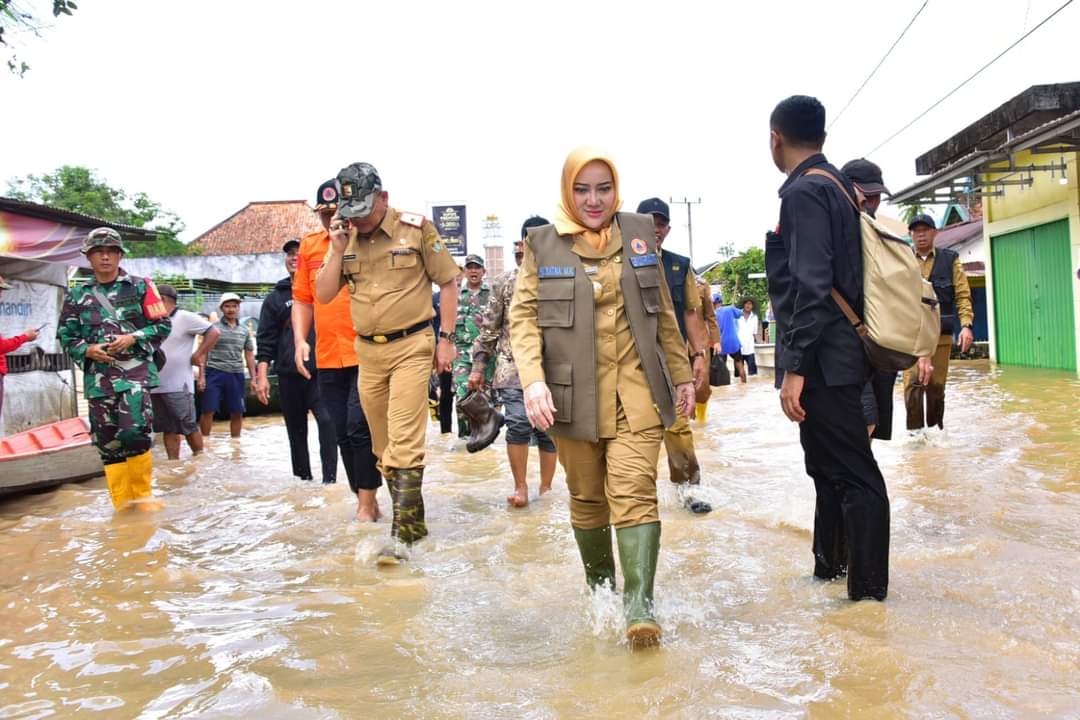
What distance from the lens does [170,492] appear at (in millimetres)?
7578

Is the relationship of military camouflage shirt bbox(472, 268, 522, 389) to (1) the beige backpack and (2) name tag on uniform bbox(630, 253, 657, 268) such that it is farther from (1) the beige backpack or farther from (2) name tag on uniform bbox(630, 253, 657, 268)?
(1) the beige backpack

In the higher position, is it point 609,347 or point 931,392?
point 609,347

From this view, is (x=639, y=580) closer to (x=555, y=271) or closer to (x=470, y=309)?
(x=555, y=271)

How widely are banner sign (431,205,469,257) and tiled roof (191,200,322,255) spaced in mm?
9583

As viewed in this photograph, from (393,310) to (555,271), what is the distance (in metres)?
1.74

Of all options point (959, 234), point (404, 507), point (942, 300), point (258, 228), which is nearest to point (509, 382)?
point (404, 507)

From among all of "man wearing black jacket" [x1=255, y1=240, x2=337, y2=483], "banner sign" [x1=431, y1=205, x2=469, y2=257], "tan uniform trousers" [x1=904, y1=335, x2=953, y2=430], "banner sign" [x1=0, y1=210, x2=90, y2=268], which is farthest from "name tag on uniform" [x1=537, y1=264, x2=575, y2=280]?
"banner sign" [x1=431, y1=205, x2=469, y2=257]

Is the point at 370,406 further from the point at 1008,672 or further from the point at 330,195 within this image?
the point at 1008,672

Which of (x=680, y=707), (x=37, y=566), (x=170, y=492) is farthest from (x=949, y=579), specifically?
(x=170, y=492)

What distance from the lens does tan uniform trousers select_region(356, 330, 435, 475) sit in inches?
192

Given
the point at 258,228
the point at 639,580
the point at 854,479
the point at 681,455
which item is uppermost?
the point at 258,228

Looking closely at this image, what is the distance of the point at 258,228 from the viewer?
52.3m

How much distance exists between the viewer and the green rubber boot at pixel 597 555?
11.9 feet


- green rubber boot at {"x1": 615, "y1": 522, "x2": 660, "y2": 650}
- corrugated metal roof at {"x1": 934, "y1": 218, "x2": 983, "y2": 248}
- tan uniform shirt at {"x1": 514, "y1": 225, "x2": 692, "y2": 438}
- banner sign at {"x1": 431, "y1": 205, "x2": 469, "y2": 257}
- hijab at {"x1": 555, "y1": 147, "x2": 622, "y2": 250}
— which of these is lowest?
green rubber boot at {"x1": 615, "y1": 522, "x2": 660, "y2": 650}
